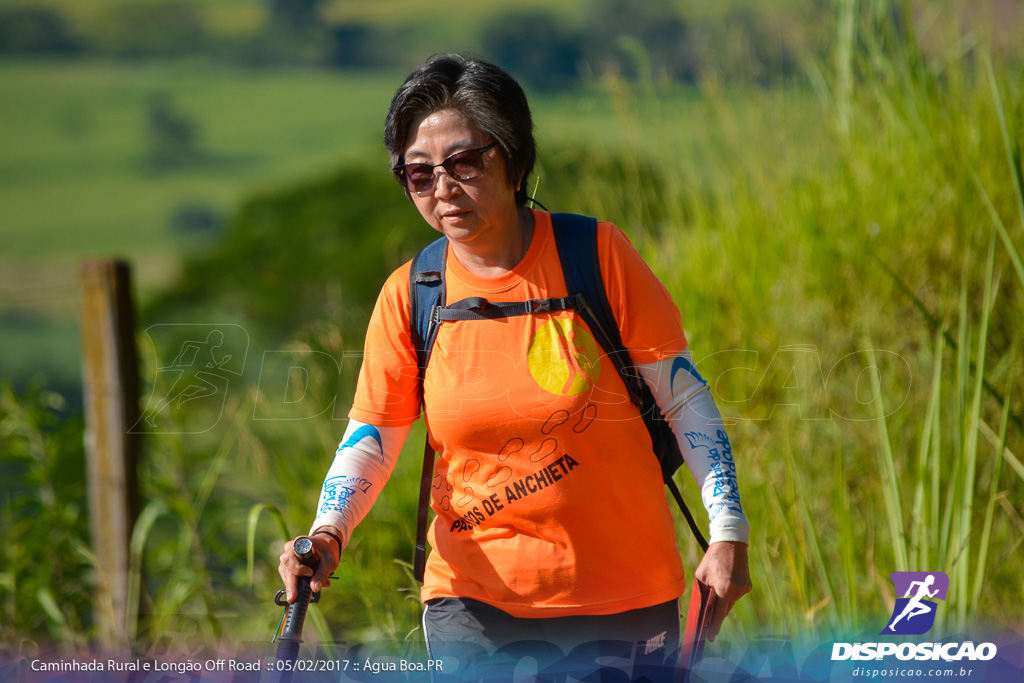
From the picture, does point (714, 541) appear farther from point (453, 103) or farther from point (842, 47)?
point (842, 47)

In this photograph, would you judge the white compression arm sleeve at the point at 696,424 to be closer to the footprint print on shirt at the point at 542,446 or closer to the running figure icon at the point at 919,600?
the footprint print on shirt at the point at 542,446

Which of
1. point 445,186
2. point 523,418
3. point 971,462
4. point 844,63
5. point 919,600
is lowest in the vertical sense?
point 919,600

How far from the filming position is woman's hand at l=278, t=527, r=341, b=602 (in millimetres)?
1292

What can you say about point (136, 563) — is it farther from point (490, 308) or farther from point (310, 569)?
point (490, 308)

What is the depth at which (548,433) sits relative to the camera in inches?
56.4

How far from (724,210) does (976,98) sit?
1.08 meters

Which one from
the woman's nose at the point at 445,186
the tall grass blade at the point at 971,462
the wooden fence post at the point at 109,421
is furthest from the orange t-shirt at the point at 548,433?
the wooden fence post at the point at 109,421

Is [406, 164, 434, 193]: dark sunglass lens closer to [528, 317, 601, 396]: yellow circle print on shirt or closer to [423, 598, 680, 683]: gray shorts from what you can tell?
[528, 317, 601, 396]: yellow circle print on shirt

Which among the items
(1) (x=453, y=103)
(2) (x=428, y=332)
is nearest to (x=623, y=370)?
(2) (x=428, y=332)

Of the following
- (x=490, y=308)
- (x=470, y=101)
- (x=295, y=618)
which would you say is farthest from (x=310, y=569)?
(x=470, y=101)

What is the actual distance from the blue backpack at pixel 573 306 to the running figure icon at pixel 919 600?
569 mm

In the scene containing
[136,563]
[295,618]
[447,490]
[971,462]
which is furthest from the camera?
[136,563]

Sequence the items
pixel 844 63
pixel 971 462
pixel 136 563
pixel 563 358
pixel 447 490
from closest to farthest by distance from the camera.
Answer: pixel 563 358, pixel 447 490, pixel 971 462, pixel 136 563, pixel 844 63

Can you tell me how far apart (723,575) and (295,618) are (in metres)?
0.68
